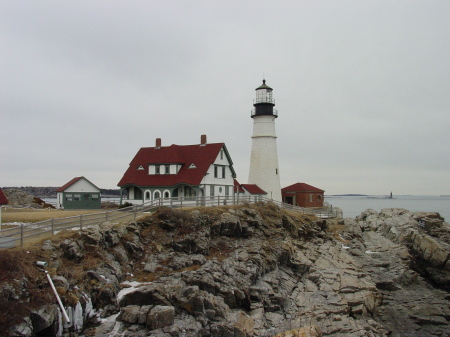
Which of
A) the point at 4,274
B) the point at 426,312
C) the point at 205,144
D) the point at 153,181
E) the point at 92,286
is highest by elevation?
the point at 205,144

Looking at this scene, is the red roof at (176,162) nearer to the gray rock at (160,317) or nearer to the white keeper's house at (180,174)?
the white keeper's house at (180,174)

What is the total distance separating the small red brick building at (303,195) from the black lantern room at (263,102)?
11675mm

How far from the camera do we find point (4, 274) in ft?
42.4

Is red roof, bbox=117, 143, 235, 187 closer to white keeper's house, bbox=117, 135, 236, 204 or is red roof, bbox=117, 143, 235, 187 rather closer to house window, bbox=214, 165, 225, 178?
white keeper's house, bbox=117, 135, 236, 204

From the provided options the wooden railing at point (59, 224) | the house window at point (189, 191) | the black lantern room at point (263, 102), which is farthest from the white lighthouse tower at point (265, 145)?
the wooden railing at point (59, 224)

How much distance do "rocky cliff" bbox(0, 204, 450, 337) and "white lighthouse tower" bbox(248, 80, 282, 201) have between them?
11.7 m

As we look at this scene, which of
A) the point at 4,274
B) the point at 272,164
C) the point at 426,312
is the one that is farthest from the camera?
the point at 272,164

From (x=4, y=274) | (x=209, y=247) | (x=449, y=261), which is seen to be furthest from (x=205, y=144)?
(x=4, y=274)

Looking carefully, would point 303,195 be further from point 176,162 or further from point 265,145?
point 176,162

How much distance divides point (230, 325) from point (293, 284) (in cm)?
741

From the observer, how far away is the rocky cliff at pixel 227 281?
47.1 feet

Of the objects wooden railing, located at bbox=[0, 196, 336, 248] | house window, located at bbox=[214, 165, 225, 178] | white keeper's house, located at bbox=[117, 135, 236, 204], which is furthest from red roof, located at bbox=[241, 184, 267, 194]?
wooden railing, located at bbox=[0, 196, 336, 248]

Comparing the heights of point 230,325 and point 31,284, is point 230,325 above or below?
below

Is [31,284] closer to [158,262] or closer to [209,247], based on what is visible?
[158,262]
